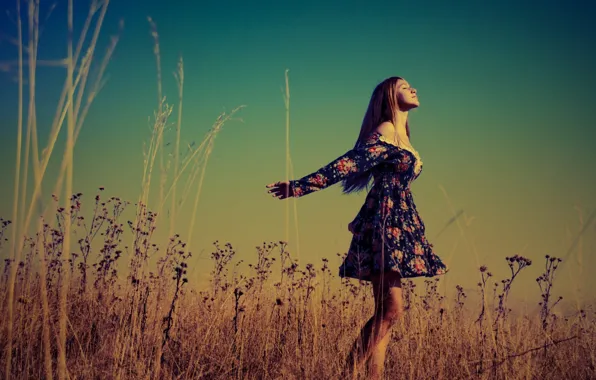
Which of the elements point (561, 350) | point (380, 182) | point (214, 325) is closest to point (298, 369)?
point (214, 325)

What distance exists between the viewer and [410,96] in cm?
349

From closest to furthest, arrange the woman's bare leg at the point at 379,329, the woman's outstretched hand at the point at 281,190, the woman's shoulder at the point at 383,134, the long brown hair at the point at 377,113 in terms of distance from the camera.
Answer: the woman's bare leg at the point at 379,329 < the woman's outstretched hand at the point at 281,190 < the woman's shoulder at the point at 383,134 < the long brown hair at the point at 377,113

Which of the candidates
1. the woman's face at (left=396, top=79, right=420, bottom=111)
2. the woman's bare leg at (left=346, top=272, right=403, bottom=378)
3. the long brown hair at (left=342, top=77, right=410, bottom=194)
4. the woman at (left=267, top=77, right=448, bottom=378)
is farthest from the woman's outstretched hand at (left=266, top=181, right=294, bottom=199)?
the woman's face at (left=396, top=79, right=420, bottom=111)

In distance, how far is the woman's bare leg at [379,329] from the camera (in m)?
2.93

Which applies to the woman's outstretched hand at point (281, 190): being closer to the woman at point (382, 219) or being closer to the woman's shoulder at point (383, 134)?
the woman at point (382, 219)

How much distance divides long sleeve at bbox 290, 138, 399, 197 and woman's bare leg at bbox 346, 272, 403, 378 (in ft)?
2.15

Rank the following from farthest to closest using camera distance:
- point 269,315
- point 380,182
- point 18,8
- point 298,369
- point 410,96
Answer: point 269,315 < point 410,96 < point 380,182 < point 298,369 < point 18,8

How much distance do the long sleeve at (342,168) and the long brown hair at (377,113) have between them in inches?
10.1

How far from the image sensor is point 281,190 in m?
3.09

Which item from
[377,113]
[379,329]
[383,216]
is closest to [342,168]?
[383,216]

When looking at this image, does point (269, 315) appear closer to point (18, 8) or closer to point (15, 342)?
point (15, 342)

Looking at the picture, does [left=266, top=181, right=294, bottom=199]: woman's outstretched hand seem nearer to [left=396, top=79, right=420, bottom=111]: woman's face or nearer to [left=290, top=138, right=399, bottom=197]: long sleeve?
[left=290, top=138, right=399, bottom=197]: long sleeve

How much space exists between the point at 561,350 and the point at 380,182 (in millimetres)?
2146

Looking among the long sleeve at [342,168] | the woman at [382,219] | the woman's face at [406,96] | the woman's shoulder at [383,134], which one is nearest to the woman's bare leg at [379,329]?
the woman at [382,219]
